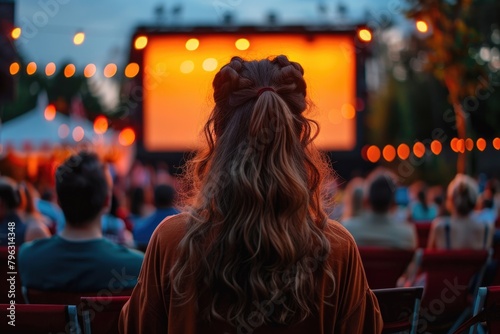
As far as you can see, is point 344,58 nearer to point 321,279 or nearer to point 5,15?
point 5,15

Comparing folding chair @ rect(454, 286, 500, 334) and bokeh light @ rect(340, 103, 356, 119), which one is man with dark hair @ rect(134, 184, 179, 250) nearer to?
folding chair @ rect(454, 286, 500, 334)

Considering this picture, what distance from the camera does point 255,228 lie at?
2.07 meters

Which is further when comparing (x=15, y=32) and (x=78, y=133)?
(x=78, y=133)

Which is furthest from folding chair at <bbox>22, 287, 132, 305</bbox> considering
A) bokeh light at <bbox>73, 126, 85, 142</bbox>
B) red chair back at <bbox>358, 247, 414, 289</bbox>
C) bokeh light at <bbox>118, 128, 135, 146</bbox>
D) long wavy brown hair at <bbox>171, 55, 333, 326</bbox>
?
bokeh light at <bbox>73, 126, 85, 142</bbox>

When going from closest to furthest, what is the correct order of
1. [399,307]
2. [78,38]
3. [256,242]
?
1. [256,242]
2. [399,307]
3. [78,38]

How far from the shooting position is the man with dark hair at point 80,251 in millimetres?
3336

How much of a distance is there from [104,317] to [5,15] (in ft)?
15.1

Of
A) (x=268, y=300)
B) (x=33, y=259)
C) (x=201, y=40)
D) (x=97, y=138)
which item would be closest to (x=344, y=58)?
(x=201, y=40)

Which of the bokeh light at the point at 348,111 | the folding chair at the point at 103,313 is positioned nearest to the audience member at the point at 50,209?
the folding chair at the point at 103,313

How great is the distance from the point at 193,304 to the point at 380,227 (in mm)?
3625

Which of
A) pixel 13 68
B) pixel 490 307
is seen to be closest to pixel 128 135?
pixel 13 68

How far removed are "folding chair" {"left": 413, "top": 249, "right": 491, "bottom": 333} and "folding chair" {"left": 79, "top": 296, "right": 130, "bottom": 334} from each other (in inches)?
96.4

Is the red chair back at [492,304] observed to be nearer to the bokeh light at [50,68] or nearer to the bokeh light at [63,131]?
the bokeh light at [50,68]

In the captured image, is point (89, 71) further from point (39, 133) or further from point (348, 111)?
point (39, 133)
